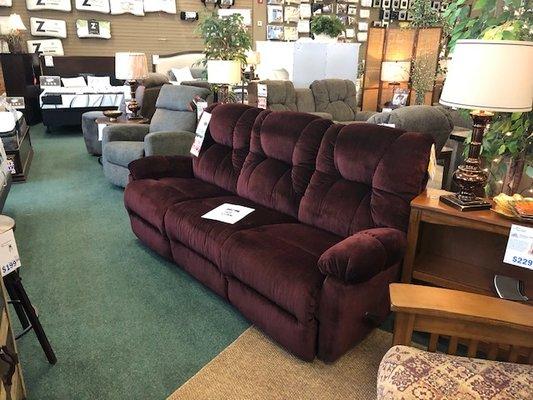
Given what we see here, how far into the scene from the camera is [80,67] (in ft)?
25.7

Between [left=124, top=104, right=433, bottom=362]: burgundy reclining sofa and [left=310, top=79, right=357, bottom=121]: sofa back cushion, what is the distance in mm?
3024

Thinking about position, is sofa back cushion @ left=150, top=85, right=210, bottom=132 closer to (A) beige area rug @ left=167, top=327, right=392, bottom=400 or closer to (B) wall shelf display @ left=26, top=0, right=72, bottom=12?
(A) beige area rug @ left=167, top=327, right=392, bottom=400

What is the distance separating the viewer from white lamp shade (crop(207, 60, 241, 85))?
372cm

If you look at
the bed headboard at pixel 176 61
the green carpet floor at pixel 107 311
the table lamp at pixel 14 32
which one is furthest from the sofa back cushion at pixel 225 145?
the bed headboard at pixel 176 61

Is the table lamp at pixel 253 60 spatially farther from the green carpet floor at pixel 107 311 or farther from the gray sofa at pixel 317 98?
the green carpet floor at pixel 107 311

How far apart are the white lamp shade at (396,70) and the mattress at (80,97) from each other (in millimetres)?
4187

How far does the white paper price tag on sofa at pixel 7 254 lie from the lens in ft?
5.12

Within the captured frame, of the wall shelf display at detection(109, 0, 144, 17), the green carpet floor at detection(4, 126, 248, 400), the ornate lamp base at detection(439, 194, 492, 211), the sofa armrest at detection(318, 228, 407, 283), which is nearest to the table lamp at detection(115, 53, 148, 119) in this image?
the green carpet floor at detection(4, 126, 248, 400)

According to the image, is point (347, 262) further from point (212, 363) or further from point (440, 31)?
point (440, 31)

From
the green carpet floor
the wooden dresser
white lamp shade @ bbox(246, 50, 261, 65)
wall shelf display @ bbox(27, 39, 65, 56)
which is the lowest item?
the green carpet floor

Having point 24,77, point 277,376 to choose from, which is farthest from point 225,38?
point 24,77

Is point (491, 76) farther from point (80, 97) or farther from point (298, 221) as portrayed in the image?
point (80, 97)

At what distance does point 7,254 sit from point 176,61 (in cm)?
794

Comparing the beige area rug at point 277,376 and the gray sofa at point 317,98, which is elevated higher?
the gray sofa at point 317,98
